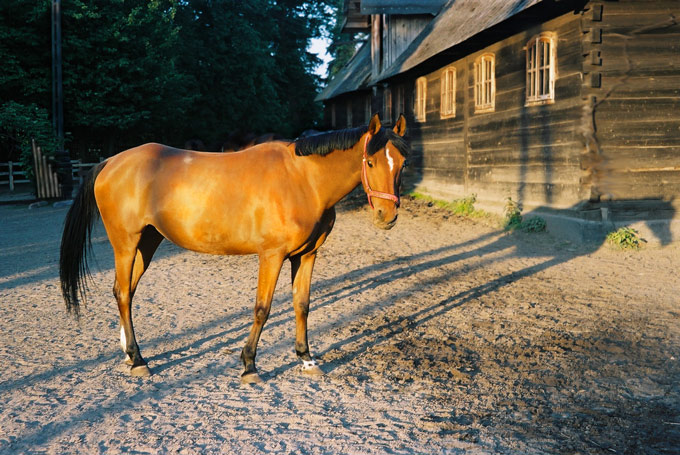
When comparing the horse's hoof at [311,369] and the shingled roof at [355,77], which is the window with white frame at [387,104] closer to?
the shingled roof at [355,77]

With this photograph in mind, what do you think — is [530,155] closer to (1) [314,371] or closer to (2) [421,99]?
(2) [421,99]

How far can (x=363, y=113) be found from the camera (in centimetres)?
2814

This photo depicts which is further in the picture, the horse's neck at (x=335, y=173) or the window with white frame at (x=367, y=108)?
the window with white frame at (x=367, y=108)

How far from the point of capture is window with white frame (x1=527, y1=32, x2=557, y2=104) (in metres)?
10.7

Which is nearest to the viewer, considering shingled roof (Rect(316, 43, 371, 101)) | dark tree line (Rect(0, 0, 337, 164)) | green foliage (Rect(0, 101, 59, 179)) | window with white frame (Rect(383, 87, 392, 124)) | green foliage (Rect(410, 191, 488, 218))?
green foliage (Rect(410, 191, 488, 218))

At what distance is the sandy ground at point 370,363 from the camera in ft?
11.3

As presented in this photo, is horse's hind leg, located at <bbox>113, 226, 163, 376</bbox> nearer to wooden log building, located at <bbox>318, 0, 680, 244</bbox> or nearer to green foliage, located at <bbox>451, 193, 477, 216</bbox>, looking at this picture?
wooden log building, located at <bbox>318, 0, 680, 244</bbox>

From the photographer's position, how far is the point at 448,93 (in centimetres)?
1634

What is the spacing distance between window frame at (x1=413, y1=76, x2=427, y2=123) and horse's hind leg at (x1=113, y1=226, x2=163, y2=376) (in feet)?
47.0

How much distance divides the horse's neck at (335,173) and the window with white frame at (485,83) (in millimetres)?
9679

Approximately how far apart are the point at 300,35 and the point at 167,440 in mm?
49213

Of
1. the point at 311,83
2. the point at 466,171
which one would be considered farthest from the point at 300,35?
the point at 466,171

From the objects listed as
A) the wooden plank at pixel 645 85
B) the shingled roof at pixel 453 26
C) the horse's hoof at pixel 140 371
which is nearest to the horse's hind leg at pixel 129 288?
the horse's hoof at pixel 140 371

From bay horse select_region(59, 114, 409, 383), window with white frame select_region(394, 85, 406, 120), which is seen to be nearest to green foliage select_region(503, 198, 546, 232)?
bay horse select_region(59, 114, 409, 383)
